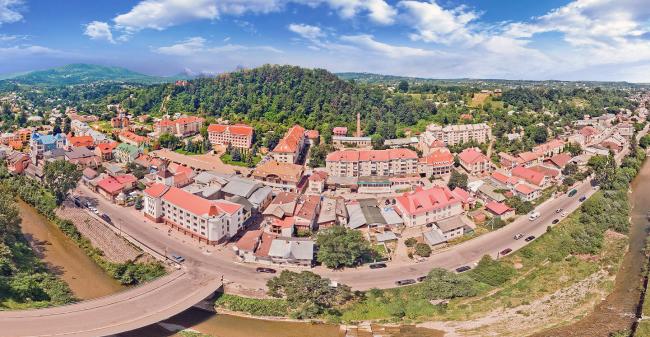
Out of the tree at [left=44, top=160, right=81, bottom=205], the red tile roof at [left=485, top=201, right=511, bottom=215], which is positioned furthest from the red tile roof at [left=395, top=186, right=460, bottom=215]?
the tree at [left=44, top=160, right=81, bottom=205]

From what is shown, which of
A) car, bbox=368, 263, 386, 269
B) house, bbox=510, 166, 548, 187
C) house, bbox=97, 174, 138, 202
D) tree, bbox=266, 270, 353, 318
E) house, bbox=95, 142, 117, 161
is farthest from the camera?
house, bbox=95, 142, 117, 161

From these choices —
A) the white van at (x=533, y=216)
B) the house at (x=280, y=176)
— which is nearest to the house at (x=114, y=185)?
the house at (x=280, y=176)

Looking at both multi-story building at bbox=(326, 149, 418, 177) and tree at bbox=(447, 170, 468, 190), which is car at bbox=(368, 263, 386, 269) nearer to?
tree at bbox=(447, 170, 468, 190)

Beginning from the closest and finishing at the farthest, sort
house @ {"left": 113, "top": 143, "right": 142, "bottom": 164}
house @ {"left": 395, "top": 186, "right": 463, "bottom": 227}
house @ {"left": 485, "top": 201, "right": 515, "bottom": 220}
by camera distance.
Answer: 1. house @ {"left": 395, "top": 186, "right": 463, "bottom": 227}
2. house @ {"left": 485, "top": 201, "right": 515, "bottom": 220}
3. house @ {"left": 113, "top": 143, "right": 142, "bottom": 164}

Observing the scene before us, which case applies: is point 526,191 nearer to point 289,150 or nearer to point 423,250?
point 423,250

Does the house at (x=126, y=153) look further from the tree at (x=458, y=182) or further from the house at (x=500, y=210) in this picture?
the house at (x=500, y=210)

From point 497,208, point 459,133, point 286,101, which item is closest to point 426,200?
point 497,208
